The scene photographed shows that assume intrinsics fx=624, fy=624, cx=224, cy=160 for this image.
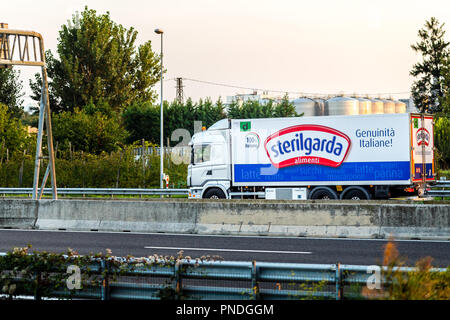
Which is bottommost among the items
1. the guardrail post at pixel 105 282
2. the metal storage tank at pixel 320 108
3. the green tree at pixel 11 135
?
the guardrail post at pixel 105 282

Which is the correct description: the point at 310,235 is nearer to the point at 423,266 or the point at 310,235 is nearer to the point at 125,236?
the point at 125,236

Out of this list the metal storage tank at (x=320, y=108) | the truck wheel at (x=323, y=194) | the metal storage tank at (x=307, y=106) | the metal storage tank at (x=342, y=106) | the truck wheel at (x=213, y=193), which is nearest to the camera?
the truck wheel at (x=323, y=194)

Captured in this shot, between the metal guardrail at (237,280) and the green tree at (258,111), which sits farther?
the green tree at (258,111)

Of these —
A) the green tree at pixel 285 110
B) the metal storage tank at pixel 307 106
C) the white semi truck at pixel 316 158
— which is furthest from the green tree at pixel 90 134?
the metal storage tank at pixel 307 106

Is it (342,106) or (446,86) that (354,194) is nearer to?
(446,86)

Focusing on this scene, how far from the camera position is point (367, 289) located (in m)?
6.07

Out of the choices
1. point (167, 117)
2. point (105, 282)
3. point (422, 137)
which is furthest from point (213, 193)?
point (167, 117)

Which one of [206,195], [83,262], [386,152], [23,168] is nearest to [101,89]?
[23,168]

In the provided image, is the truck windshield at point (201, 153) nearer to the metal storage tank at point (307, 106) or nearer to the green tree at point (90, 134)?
the green tree at point (90, 134)

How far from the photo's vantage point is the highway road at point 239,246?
12555 millimetres

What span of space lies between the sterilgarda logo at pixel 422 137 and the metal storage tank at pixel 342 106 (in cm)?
6625

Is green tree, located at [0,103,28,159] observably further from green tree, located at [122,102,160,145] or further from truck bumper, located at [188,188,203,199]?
truck bumper, located at [188,188,203,199]

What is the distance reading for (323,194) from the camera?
2328 cm

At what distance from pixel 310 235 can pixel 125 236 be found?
495 cm
